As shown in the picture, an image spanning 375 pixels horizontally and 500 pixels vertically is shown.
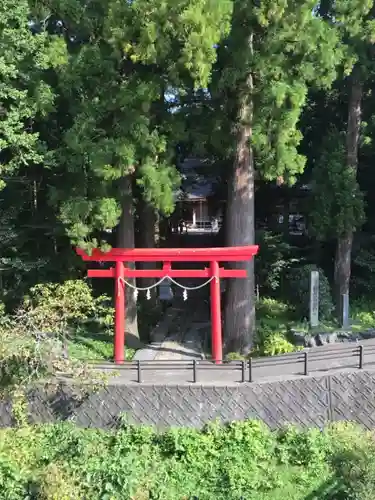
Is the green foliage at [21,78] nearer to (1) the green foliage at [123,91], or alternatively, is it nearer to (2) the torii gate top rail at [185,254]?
(1) the green foliage at [123,91]

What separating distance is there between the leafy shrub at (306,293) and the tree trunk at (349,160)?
Result: 508 millimetres

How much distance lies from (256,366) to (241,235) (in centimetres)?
391

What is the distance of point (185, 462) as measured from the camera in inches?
362

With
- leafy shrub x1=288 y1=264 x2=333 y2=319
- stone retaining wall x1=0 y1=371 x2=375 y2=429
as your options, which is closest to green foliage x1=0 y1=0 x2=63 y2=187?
stone retaining wall x1=0 y1=371 x2=375 y2=429

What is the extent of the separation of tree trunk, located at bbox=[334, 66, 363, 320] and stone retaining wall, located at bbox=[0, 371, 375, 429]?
17.8 feet

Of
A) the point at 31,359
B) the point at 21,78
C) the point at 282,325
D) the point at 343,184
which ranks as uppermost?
the point at 21,78

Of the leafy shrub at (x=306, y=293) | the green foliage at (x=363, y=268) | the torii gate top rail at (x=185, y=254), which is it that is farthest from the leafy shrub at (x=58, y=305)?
the green foliage at (x=363, y=268)

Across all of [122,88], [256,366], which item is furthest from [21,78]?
[256,366]

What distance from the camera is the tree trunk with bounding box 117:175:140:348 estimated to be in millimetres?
Answer: 13000

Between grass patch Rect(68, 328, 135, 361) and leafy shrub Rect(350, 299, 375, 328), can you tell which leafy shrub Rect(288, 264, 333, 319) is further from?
grass patch Rect(68, 328, 135, 361)

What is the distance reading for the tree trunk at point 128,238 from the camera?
13000 mm

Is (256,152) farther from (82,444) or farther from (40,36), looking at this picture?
(82,444)

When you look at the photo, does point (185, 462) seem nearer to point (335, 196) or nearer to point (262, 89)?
point (262, 89)

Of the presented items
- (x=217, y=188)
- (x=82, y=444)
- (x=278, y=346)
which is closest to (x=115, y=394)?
(x=82, y=444)
